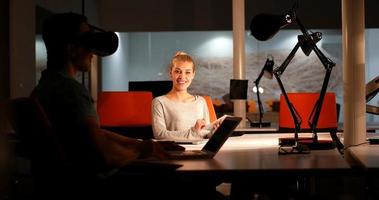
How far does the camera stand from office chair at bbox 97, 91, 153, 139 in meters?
3.78

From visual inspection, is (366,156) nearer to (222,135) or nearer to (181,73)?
(222,135)

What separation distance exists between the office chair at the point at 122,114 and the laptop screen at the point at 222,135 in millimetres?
1624

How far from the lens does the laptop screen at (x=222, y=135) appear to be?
2135 mm

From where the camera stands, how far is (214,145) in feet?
7.09

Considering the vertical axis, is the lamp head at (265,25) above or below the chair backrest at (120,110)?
above

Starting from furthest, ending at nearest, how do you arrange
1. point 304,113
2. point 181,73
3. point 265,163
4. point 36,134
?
point 304,113
point 181,73
point 265,163
point 36,134

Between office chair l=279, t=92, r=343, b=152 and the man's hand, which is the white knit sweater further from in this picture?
the man's hand

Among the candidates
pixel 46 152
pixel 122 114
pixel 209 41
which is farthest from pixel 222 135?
pixel 209 41

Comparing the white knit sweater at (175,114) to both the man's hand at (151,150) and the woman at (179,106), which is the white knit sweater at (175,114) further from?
the man's hand at (151,150)

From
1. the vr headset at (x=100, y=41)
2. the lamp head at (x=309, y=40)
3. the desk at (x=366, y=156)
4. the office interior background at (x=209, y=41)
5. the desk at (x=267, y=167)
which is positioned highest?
the office interior background at (x=209, y=41)

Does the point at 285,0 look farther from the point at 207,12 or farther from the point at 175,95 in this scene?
the point at 175,95

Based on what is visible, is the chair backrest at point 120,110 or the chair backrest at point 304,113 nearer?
the chair backrest at point 120,110

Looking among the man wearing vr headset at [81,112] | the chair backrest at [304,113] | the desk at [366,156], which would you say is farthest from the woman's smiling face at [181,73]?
the man wearing vr headset at [81,112]

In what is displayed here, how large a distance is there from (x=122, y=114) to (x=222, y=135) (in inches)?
69.9
